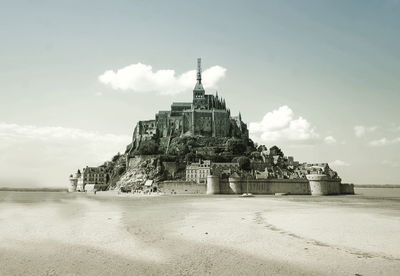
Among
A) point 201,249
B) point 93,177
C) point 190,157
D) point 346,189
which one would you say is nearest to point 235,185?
point 190,157

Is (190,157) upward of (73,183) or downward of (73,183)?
upward

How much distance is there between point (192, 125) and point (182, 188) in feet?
134

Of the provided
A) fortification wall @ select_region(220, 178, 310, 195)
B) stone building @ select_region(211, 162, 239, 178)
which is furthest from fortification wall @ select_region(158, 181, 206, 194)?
stone building @ select_region(211, 162, 239, 178)

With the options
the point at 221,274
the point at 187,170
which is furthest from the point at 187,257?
the point at 187,170

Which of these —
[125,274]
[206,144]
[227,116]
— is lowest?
[125,274]

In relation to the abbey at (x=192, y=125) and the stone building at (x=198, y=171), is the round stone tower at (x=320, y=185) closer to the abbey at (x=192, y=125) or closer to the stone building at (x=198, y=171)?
the stone building at (x=198, y=171)

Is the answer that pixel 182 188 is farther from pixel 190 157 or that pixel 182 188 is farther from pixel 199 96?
pixel 199 96

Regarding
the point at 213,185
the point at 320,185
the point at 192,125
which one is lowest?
the point at 213,185

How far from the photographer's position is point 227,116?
117812 mm

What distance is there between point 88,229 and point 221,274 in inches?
476

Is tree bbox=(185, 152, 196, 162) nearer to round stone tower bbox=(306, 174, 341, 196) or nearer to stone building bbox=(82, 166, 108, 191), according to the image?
stone building bbox=(82, 166, 108, 191)

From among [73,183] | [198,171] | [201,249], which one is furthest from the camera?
[73,183]

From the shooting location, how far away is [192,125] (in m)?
116

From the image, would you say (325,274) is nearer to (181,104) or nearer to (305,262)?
(305,262)
